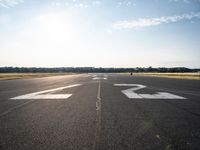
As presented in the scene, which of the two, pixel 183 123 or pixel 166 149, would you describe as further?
pixel 183 123

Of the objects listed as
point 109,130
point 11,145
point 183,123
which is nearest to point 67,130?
point 109,130

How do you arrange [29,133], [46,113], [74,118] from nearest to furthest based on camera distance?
[29,133] → [74,118] → [46,113]

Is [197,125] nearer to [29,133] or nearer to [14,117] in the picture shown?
[29,133]

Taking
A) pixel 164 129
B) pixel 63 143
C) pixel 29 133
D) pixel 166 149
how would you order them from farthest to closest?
1. pixel 164 129
2. pixel 29 133
3. pixel 63 143
4. pixel 166 149

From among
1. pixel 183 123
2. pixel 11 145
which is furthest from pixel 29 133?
pixel 183 123

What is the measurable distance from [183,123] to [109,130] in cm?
216

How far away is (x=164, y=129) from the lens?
15.6ft

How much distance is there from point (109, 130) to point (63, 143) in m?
1.25

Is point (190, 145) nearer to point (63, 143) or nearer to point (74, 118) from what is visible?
point (63, 143)

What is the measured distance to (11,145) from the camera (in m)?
3.68

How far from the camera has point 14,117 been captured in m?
6.01

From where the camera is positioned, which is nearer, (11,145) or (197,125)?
(11,145)

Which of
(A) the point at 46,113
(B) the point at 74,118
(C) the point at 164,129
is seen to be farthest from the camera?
(A) the point at 46,113

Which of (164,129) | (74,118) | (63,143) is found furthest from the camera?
(74,118)
